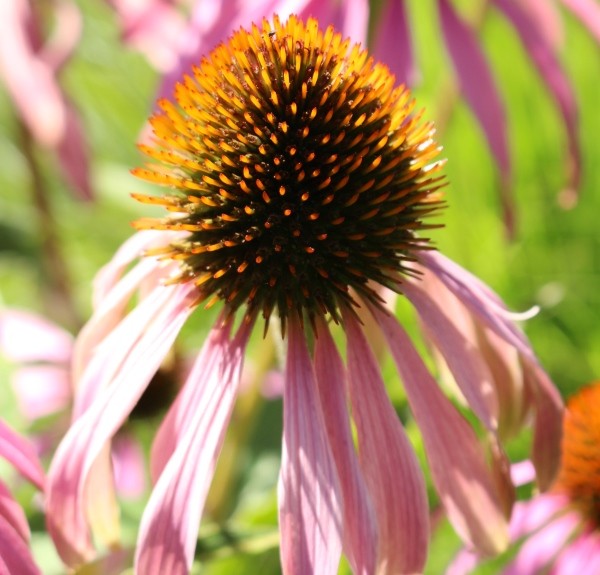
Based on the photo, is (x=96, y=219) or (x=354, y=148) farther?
(x=96, y=219)

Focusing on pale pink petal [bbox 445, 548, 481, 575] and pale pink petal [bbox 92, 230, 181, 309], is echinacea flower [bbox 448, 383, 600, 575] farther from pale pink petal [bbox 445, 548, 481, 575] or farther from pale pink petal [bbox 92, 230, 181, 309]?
pale pink petal [bbox 92, 230, 181, 309]

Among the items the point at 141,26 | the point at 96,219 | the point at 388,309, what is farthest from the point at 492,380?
the point at 96,219

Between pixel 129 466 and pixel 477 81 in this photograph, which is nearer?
pixel 477 81

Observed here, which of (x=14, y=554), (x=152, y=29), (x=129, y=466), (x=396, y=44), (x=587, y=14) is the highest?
(x=587, y=14)

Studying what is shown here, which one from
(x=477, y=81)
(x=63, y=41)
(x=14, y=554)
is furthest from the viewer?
(x=63, y=41)

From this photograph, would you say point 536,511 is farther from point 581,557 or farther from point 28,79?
point 28,79

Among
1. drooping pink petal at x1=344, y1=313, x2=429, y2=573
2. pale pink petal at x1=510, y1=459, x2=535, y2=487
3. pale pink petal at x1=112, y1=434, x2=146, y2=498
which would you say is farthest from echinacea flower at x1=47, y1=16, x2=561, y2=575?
pale pink petal at x1=112, y1=434, x2=146, y2=498

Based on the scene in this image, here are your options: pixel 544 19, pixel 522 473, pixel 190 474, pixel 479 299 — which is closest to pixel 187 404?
pixel 190 474

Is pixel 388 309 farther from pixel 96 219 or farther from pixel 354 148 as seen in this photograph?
pixel 96 219

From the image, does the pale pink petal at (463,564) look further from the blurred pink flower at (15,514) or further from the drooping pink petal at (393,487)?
the blurred pink flower at (15,514)
